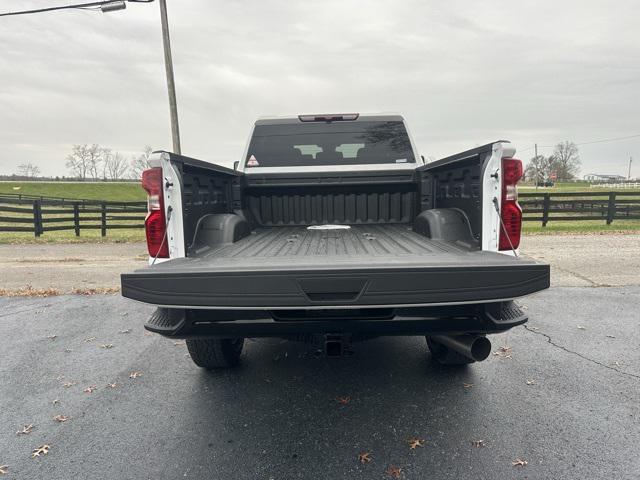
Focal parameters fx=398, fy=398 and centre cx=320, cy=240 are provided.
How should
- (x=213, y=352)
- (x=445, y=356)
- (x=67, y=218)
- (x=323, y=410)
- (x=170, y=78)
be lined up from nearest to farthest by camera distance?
(x=323, y=410) < (x=213, y=352) < (x=445, y=356) < (x=170, y=78) < (x=67, y=218)

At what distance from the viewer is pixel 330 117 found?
470 cm

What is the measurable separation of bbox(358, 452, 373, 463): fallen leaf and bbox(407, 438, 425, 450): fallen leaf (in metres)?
0.27

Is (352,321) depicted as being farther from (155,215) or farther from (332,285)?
(155,215)

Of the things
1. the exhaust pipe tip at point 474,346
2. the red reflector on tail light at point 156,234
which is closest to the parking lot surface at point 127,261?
the exhaust pipe tip at point 474,346

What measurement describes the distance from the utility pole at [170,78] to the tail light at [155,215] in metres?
9.27

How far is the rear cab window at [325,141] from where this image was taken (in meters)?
4.72

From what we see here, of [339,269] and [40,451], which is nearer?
[339,269]

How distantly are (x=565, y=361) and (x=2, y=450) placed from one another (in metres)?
4.29

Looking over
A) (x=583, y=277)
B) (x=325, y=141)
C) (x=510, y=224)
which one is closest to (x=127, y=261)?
(x=325, y=141)

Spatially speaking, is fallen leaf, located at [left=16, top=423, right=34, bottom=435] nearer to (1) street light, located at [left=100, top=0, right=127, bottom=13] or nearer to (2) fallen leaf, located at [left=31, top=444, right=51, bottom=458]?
(2) fallen leaf, located at [left=31, top=444, right=51, bottom=458]

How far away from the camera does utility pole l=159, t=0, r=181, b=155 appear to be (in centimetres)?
1067

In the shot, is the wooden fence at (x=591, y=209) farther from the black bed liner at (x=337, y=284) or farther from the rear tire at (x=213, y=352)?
the black bed liner at (x=337, y=284)

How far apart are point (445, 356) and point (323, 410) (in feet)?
3.96

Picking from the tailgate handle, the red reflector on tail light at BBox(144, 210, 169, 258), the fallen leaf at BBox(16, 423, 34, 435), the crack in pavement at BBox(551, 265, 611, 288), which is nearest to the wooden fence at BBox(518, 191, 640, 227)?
the crack in pavement at BBox(551, 265, 611, 288)
